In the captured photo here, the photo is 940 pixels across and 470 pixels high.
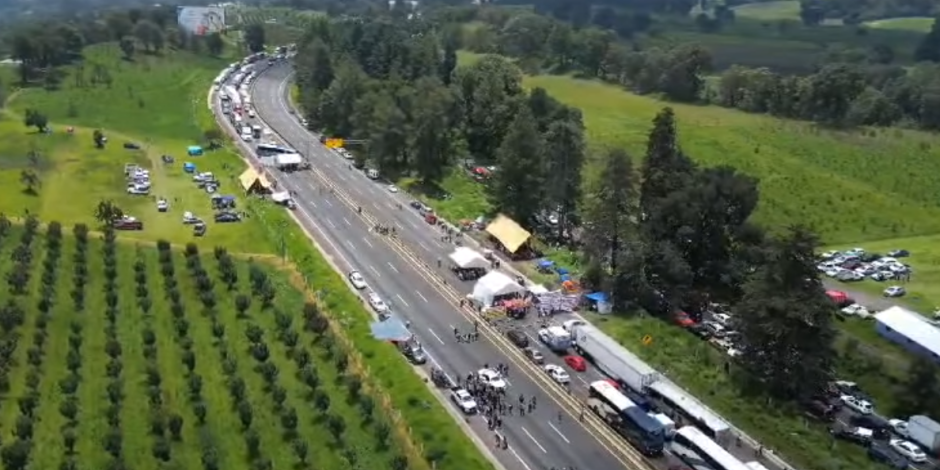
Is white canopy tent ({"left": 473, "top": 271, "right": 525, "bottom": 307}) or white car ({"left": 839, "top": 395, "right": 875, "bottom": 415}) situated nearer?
white car ({"left": 839, "top": 395, "right": 875, "bottom": 415})

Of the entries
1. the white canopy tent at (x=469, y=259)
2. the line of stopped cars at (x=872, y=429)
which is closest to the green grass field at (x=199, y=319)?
the white canopy tent at (x=469, y=259)

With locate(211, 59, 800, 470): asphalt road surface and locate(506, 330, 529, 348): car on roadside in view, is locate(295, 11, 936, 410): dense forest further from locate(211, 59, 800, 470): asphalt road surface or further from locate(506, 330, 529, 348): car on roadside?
locate(506, 330, 529, 348): car on roadside

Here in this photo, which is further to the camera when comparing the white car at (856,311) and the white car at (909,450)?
the white car at (856,311)

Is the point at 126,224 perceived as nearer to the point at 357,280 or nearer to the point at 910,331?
the point at 357,280

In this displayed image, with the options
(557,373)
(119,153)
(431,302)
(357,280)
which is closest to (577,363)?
(557,373)

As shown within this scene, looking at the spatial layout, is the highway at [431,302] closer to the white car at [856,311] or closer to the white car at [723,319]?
the white car at [723,319]

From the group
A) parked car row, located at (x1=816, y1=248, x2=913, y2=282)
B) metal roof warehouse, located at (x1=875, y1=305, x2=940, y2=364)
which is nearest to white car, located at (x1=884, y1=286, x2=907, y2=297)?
parked car row, located at (x1=816, y1=248, x2=913, y2=282)
